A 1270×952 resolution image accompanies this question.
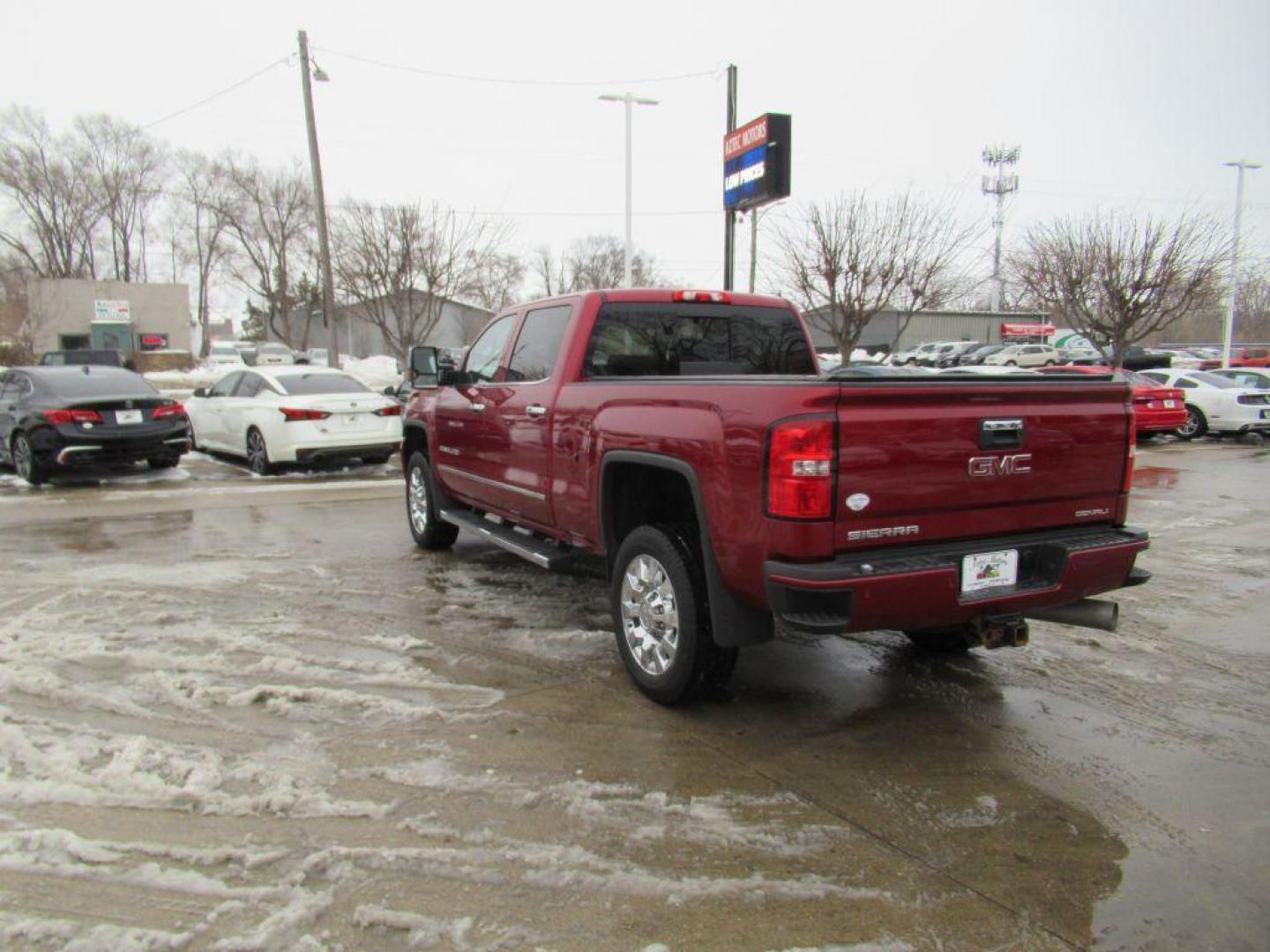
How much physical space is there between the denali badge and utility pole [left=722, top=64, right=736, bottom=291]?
13.6m

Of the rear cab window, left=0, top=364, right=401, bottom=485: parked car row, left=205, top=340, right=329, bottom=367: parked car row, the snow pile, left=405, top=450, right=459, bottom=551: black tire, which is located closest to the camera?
the rear cab window

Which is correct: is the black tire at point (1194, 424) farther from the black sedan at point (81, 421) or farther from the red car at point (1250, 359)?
the red car at point (1250, 359)

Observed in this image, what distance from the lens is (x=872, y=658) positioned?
478cm

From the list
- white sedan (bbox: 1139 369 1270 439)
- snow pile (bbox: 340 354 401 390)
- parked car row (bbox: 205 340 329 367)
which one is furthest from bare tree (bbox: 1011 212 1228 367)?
parked car row (bbox: 205 340 329 367)

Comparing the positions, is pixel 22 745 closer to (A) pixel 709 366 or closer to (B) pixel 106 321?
(A) pixel 709 366

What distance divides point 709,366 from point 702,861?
2.94m

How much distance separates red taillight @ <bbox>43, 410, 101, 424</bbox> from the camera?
10.6 metres

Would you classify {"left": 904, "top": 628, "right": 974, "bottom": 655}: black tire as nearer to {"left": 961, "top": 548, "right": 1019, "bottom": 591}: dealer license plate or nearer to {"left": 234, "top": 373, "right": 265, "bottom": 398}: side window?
{"left": 961, "top": 548, "right": 1019, "bottom": 591}: dealer license plate

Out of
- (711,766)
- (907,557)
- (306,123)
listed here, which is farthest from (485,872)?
(306,123)

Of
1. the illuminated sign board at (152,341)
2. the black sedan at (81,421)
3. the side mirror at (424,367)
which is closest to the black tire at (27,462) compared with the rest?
the black sedan at (81,421)

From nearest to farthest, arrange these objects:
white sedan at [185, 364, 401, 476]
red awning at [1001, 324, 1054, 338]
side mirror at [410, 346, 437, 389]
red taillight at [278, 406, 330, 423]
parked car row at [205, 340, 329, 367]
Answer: side mirror at [410, 346, 437, 389] < red taillight at [278, 406, 330, 423] < white sedan at [185, 364, 401, 476] < parked car row at [205, 340, 329, 367] < red awning at [1001, 324, 1054, 338]

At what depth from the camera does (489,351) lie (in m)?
6.16

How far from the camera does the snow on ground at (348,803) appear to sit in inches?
101

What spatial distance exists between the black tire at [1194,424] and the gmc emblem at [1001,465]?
17097 mm
